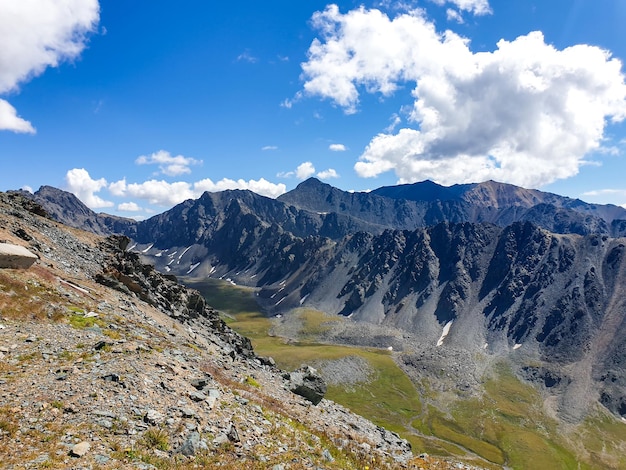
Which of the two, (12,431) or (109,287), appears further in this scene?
(109,287)

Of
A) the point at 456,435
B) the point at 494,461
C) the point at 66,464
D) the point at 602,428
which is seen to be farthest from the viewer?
the point at 602,428

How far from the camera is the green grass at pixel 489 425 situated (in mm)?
133375

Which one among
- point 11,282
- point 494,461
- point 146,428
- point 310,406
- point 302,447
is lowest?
point 494,461

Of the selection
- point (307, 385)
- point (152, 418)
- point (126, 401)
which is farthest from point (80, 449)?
point (307, 385)

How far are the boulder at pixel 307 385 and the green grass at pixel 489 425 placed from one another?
4155 inches

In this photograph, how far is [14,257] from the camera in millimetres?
34188

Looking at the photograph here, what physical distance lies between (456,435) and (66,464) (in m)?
163

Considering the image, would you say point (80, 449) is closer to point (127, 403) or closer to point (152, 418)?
point (152, 418)

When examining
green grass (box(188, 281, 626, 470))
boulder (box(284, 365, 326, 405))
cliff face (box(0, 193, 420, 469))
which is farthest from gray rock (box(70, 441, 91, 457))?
green grass (box(188, 281, 626, 470))

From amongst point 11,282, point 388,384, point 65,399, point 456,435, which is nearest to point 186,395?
point 65,399

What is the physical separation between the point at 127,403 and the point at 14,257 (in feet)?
83.8

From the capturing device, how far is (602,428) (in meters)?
156

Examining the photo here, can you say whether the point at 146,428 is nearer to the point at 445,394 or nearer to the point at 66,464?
the point at 66,464

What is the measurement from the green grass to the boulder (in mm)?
105530
